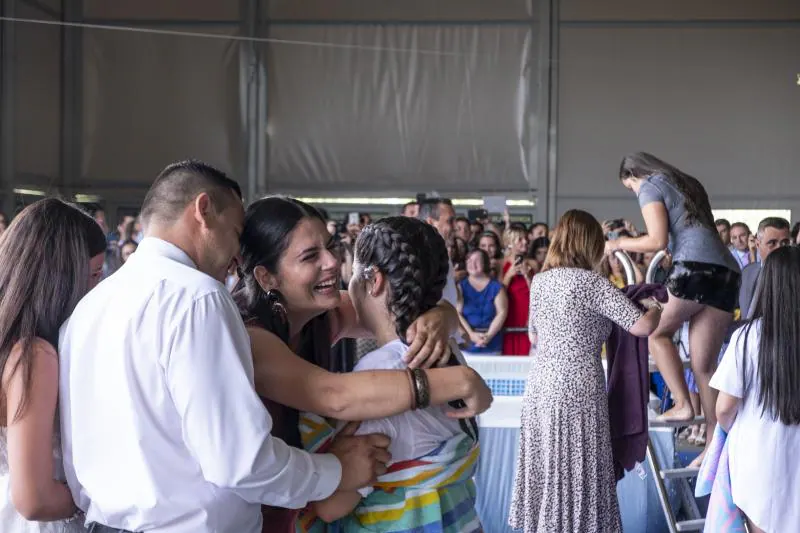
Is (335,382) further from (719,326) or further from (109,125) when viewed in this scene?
(109,125)

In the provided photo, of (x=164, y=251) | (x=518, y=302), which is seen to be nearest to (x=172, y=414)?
(x=164, y=251)

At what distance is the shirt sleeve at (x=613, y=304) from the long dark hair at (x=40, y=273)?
228 cm

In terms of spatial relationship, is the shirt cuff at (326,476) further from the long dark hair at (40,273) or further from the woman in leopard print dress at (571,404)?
the woman in leopard print dress at (571,404)

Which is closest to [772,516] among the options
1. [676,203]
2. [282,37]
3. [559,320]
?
[559,320]

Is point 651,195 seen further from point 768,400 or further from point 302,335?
point 302,335

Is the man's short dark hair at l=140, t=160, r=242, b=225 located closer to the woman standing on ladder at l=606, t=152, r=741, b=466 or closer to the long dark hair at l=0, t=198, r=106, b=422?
the long dark hair at l=0, t=198, r=106, b=422

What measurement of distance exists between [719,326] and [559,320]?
2.48ft

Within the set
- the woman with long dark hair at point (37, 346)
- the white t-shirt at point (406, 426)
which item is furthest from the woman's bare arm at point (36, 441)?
the white t-shirt at point (406, 426)

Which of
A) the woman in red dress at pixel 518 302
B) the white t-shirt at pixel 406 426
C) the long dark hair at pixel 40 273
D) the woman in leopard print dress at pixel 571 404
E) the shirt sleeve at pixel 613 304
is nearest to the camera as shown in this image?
the white t-shirt at pixel 406 426

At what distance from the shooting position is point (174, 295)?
1613 mm

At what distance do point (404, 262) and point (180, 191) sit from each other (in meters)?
0.43

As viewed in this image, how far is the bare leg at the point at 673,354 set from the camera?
4172 millimetres

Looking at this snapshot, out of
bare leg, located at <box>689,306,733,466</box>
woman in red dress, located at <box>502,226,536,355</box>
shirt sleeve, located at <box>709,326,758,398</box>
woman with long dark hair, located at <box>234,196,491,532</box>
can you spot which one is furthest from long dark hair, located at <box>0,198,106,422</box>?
woman in red dress, located at <box>502,226,536,355</box>

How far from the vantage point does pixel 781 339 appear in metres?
2.90
